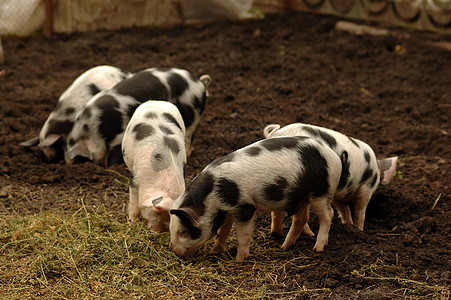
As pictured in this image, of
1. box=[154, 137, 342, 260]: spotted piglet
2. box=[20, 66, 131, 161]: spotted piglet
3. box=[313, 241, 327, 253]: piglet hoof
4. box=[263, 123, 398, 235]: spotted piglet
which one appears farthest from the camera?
box=[20, 66, 131, 161]: spotted piglet

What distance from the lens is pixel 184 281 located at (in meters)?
4.38

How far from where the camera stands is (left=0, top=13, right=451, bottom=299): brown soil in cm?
496

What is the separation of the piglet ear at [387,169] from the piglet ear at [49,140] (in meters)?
3.43

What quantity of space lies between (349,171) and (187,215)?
1506 mm

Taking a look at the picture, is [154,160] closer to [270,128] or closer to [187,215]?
[187,215]

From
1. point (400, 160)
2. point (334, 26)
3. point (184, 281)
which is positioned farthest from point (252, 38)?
point (184, 281)

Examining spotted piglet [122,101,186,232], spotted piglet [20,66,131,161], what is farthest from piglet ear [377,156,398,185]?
spotted piglet [20,66,131,161]

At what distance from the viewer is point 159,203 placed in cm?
468

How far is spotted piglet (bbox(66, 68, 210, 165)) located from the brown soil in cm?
22

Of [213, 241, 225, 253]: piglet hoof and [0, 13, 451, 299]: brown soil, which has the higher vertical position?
[213, 241, 225, 253]: piglet hoof

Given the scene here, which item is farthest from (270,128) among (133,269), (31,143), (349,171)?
(31,143)

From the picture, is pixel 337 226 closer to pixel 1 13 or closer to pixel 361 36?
pixel 361 36

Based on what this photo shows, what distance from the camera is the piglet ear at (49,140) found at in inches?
265

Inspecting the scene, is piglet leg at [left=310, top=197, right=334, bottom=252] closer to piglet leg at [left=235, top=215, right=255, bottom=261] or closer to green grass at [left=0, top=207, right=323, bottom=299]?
green grass at [left=0, top=207, right=323, bottom=299]
